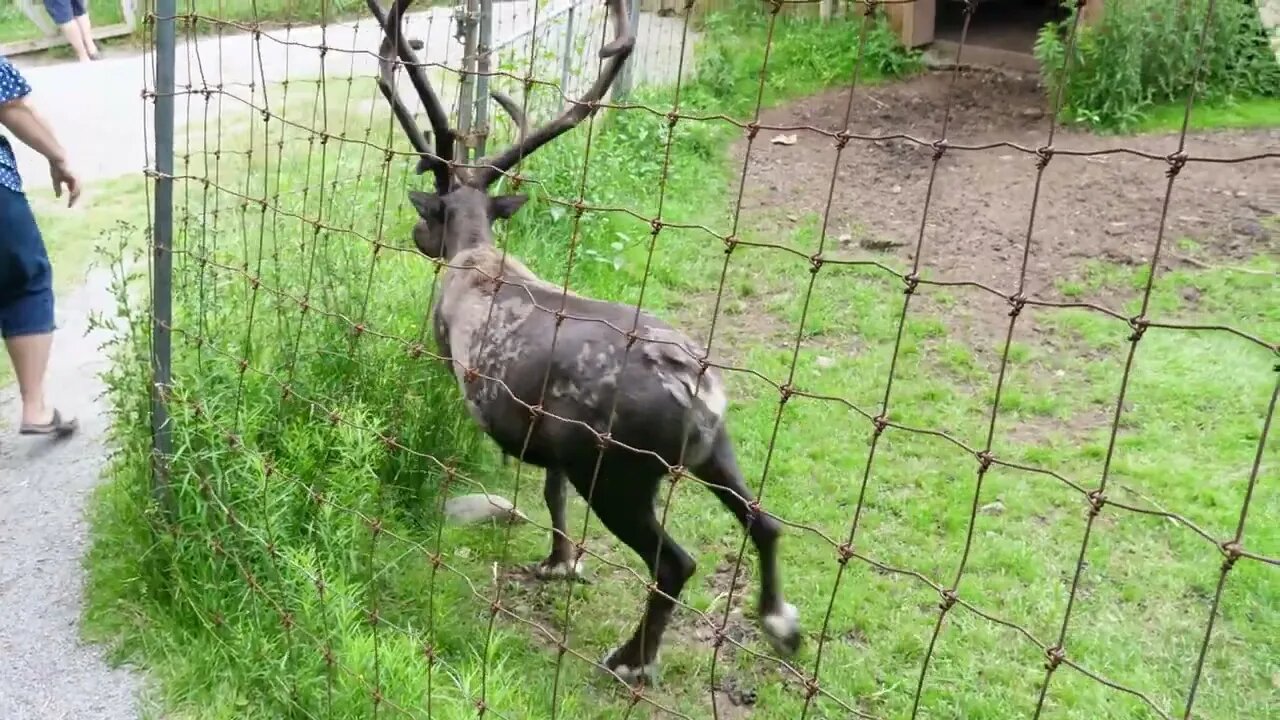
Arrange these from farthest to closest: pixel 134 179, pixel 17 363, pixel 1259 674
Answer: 1. pixel 134 179
2. pixel 17 363
3. pixel 1259 674

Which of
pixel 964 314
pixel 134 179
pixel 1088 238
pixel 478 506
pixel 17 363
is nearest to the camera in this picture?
pixel 478 506

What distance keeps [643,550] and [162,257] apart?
1.87m

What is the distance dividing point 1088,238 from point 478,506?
457 centimetres

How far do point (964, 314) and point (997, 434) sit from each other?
1.39m

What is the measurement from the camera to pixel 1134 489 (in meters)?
4.73

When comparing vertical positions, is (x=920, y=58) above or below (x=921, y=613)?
above

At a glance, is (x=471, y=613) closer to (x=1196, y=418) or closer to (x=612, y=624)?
(x=612, y=624)

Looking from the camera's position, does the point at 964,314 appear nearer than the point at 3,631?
No

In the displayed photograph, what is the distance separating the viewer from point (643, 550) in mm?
3752

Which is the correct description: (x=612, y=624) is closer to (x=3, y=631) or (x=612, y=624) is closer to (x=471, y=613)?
(x=471, y=613)

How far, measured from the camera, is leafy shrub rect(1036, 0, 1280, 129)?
8.55 metres

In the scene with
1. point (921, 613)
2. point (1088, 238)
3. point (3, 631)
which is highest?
point (1088, 238)

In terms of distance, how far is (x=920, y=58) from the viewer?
36.7ft

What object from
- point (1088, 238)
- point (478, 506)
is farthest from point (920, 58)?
point (478, 506)
